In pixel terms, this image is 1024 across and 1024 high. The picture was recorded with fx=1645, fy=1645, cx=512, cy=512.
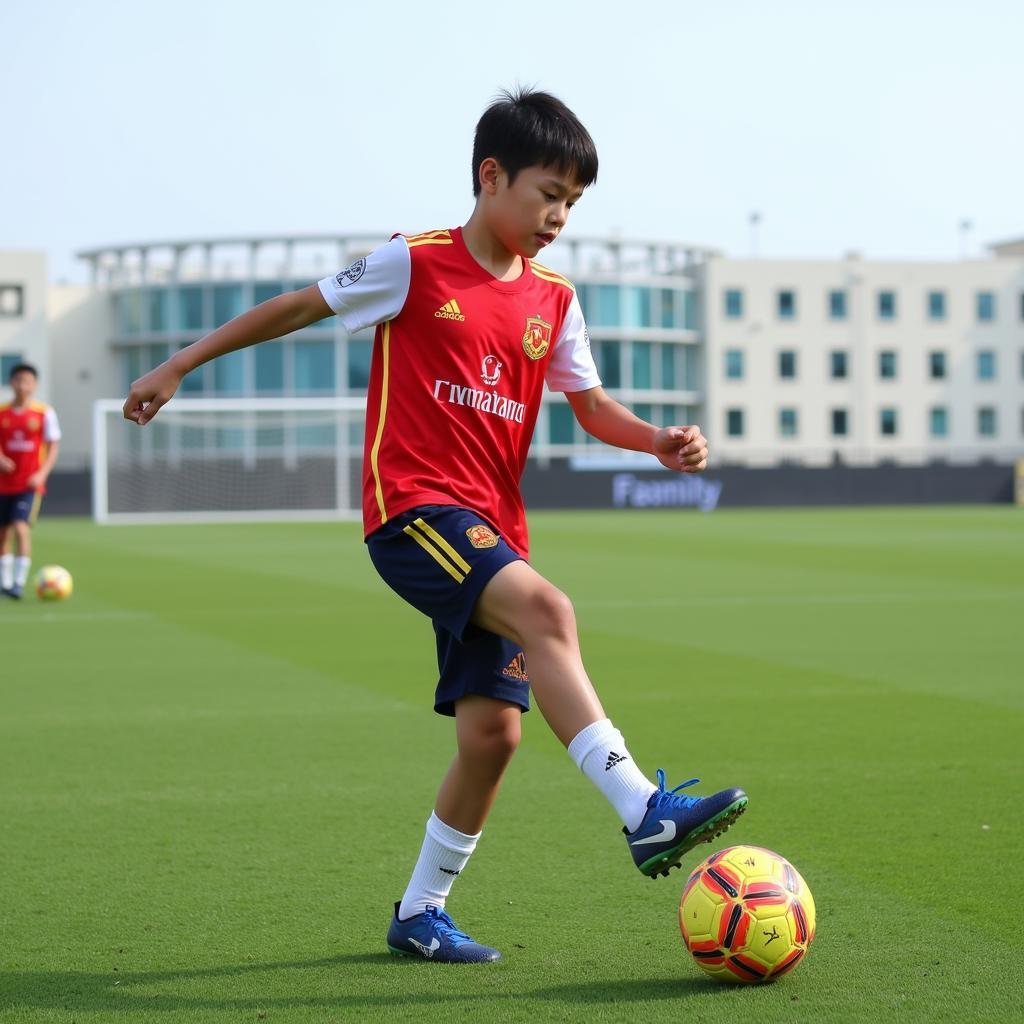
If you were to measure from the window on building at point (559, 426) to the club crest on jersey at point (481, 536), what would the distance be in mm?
70931

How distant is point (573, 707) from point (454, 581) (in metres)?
0.43

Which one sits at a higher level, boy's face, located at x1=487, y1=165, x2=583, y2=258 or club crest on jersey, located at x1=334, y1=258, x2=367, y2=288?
boy's face, located at x1=487, y1=165, x2=583, y2=258

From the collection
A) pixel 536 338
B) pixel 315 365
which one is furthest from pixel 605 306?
pixel 536 338

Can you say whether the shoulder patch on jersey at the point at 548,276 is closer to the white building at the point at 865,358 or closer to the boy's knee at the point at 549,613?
the boy's knee at the point at 549,613

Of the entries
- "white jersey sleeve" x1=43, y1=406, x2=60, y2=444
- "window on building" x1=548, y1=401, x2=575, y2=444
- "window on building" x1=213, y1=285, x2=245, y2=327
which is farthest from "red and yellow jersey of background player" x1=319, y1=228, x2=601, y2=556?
"window on building" x1=548, y1=401, x2=575, y2=444

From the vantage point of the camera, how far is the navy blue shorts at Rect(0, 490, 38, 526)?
17188mm

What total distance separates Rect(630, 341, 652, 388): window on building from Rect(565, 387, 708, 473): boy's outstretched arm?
7331 centimetres

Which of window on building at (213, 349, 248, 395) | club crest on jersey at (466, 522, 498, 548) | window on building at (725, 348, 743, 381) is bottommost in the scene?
club crest on jersey at (466, 522, 498, 548)

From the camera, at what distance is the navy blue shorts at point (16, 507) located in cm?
1719

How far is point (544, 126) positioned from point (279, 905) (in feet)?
7.62

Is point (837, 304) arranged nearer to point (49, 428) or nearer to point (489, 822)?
point (49, 428)

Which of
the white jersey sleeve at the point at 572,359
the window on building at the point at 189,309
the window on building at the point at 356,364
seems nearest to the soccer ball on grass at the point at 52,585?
the white jersey sleeve at the point at 572,359

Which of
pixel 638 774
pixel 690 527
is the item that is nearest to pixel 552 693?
pixel 638 774

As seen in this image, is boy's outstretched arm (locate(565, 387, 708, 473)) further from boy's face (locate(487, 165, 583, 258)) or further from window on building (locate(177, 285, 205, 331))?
window on building (locate(177, 285, 205, 331))
